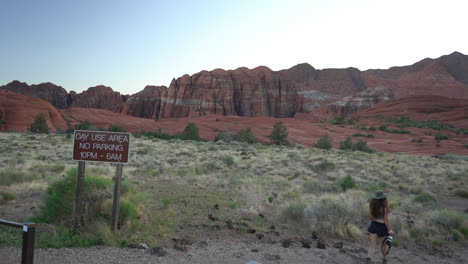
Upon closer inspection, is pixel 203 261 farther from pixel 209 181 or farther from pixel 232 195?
pixel 209 181

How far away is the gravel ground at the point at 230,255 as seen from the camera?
5301mm

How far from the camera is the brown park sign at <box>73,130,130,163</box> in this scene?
253 inches

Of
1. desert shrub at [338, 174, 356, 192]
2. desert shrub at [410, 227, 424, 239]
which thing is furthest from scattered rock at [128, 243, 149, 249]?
desert shrub at [338, 174, 356, 192]

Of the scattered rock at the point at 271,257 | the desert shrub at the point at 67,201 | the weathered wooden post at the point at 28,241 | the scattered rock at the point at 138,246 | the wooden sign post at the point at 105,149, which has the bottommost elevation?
the scattered rock at the point at 271,257

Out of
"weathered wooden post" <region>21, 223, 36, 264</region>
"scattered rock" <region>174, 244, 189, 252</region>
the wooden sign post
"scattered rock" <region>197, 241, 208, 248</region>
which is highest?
the wooden sign post

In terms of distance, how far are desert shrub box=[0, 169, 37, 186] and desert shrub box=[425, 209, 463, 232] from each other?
12.6 metres

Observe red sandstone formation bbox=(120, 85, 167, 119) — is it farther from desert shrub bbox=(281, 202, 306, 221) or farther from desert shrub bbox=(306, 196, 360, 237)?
desert shrub bbox=(306, 196, 360, 237)

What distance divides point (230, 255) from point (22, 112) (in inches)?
2315

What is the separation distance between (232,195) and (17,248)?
22.6ft

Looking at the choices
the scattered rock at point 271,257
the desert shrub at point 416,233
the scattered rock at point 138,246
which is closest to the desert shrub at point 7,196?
the scattered rock at point 138,246

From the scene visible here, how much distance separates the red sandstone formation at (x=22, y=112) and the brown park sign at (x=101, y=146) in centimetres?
4871

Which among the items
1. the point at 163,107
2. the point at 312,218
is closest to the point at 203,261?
the point at 312,218

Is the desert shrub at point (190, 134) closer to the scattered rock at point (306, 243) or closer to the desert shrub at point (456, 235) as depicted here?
the desert shrub at point (456, 235)

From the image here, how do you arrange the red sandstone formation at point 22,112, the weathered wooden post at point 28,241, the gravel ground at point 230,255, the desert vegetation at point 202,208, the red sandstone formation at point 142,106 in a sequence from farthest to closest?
the red sandstone formation at point 142,106 < the red sandstone formation at point 22,112 < the desert vegetation at point 202,208 < the gravel ground at point 230,255 < the weathered wooden post at point 28,241
